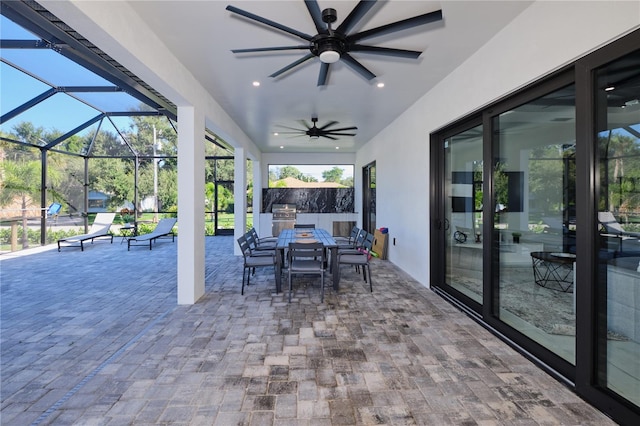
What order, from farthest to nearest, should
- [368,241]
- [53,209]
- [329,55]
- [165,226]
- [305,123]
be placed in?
1. [165,226]
2. [53,209]
3. [305,123]
4. [368,241]
5. [329,55]

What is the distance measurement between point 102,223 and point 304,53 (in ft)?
30.0

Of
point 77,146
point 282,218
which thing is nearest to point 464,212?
point 282,218

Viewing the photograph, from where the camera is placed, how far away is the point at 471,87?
3250 mm

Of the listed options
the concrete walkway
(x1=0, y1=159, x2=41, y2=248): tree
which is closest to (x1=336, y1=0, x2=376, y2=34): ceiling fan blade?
the concrete walkway

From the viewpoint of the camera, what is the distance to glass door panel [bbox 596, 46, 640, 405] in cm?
176

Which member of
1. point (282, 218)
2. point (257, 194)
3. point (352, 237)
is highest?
point (257, 194)

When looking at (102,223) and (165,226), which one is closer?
(165,226)

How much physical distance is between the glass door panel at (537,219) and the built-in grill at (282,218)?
6.57 meters

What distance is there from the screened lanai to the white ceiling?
3.52ft

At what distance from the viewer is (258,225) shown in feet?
29.3

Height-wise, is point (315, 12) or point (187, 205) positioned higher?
point (315, 12)

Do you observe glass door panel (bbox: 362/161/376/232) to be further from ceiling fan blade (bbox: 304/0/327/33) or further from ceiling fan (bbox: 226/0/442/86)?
ceiling fan blade (bbox: 304/0/327/33)

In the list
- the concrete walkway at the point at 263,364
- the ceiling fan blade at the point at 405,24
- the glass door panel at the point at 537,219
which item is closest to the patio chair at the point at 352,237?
the concrete walkway at the point at 263,364

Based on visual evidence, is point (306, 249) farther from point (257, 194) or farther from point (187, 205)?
point (257, 194)
